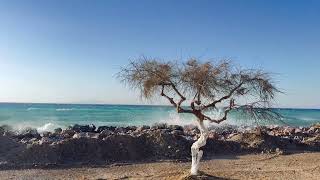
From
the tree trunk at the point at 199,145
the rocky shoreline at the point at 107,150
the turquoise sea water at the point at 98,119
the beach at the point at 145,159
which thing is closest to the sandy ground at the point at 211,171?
the beach at the point at 145,159

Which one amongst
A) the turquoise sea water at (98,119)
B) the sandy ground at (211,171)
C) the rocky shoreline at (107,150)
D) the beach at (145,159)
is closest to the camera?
the sandy ground at (211,171)

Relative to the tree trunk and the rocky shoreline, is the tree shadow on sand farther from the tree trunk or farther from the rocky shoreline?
the rocky shoreline

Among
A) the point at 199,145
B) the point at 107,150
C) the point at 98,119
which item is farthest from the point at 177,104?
the point at 98,119

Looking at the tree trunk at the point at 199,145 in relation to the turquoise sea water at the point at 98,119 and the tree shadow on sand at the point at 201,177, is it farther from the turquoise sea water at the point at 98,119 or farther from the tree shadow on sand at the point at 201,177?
the turquoise sea water at the point at 98,119

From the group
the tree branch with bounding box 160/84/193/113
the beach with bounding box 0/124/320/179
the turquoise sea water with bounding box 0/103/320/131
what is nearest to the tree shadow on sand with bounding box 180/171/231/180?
the beach with bounding box 0/124/320/179

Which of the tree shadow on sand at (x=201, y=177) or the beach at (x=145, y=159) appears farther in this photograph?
the beach at (x=145, y=159)

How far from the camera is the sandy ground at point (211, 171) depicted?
1916 cm

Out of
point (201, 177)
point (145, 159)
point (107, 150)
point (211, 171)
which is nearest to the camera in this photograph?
point (201, 177)

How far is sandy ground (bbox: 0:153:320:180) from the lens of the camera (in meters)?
19.2

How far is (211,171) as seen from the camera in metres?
20.2

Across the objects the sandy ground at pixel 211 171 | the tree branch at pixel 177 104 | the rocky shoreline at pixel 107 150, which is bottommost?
the sandy ground at pixel 211 171

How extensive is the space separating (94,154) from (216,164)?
16.5 feet

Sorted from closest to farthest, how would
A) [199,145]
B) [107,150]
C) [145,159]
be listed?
[199,145]
[145,159]
[107,150]

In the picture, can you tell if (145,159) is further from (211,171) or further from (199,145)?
(199,145)
